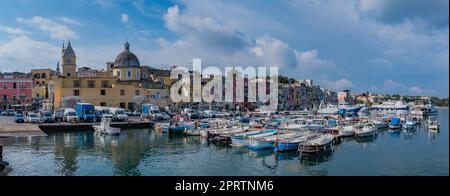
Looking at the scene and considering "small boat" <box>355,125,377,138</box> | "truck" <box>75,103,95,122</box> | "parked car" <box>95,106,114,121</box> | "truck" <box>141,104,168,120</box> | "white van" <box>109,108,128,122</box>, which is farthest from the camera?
"truck" <box>141,104,168,120</box>

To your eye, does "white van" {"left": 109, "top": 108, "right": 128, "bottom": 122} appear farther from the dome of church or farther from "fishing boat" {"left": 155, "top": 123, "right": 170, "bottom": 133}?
the dome of church

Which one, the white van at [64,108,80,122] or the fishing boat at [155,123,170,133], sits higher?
the white van at [64,108,80,122]

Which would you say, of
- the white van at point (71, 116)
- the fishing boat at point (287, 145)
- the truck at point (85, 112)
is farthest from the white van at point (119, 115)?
the fishing boat at point (287, 145)

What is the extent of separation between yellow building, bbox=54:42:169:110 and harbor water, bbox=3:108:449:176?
22.6m

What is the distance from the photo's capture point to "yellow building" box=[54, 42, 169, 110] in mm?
56188

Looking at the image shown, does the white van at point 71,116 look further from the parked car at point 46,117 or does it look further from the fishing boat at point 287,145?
the fishing boat at point 287,145

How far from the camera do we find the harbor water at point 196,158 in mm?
21253

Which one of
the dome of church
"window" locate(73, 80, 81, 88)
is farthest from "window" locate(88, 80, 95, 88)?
the dome of church

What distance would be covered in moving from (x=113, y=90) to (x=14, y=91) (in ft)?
53.4

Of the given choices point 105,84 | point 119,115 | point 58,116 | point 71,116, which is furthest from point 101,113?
point 105,84

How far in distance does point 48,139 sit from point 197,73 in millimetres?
38669
